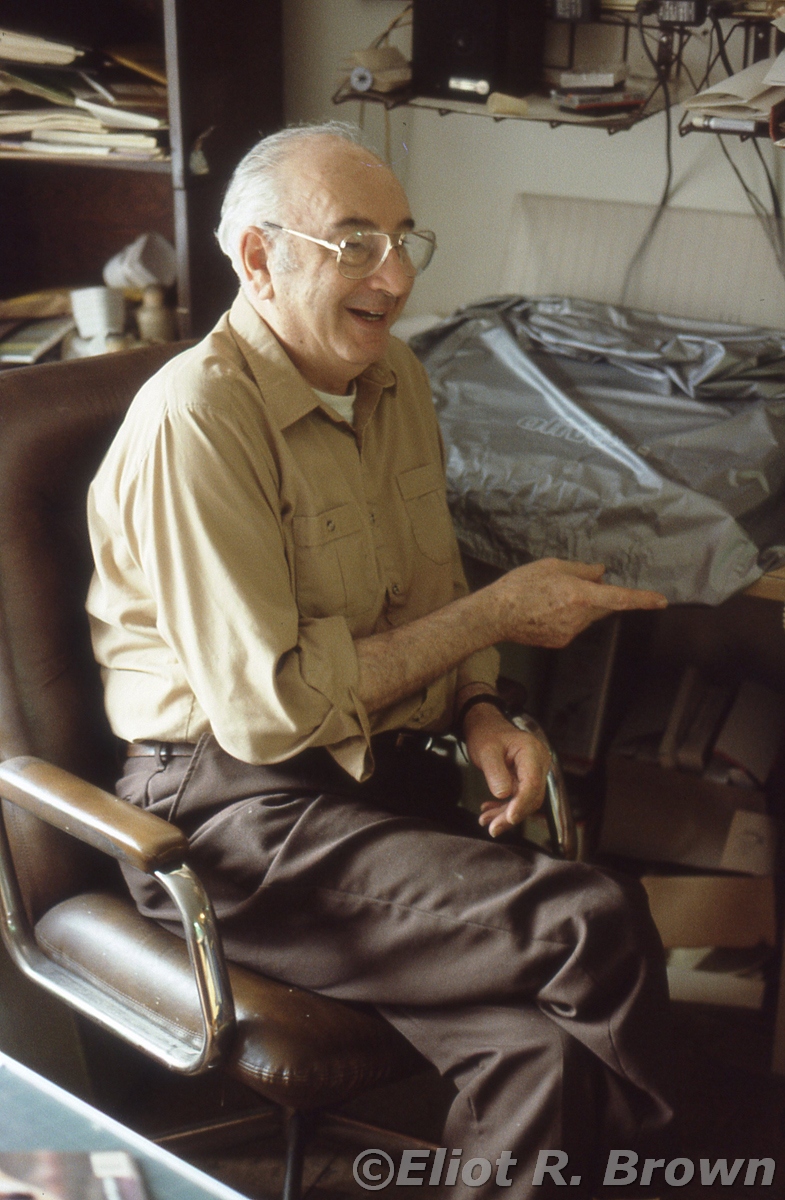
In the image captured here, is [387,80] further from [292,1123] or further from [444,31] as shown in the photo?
[292,1123]

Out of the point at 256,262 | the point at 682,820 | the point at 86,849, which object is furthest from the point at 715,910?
the point at 256,262

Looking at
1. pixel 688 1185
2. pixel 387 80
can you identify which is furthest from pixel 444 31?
pixel 688 1185

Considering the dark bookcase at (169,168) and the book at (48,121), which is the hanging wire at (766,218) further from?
the book at (48,121)

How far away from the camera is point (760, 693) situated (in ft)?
7.03

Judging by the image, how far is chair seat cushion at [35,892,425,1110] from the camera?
3.61ft

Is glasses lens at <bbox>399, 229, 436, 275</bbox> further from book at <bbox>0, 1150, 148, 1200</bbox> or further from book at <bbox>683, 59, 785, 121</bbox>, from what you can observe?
book at <bbox>0, 1150, 148, 1200</bbox>

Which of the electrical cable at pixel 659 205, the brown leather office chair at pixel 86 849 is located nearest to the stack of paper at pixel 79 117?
the brown leather office chair at pixel 86 849

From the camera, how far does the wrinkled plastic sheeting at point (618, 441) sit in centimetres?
153

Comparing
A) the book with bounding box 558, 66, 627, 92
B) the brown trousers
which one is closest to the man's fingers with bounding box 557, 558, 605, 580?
the brown trousers

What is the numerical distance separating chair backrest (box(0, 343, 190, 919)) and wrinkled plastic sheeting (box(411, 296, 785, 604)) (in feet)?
1.96

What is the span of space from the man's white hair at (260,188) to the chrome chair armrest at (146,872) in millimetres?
649

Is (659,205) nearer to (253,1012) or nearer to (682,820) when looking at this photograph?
(682,820)

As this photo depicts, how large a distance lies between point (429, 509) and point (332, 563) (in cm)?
23

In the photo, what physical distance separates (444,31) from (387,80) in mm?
127
